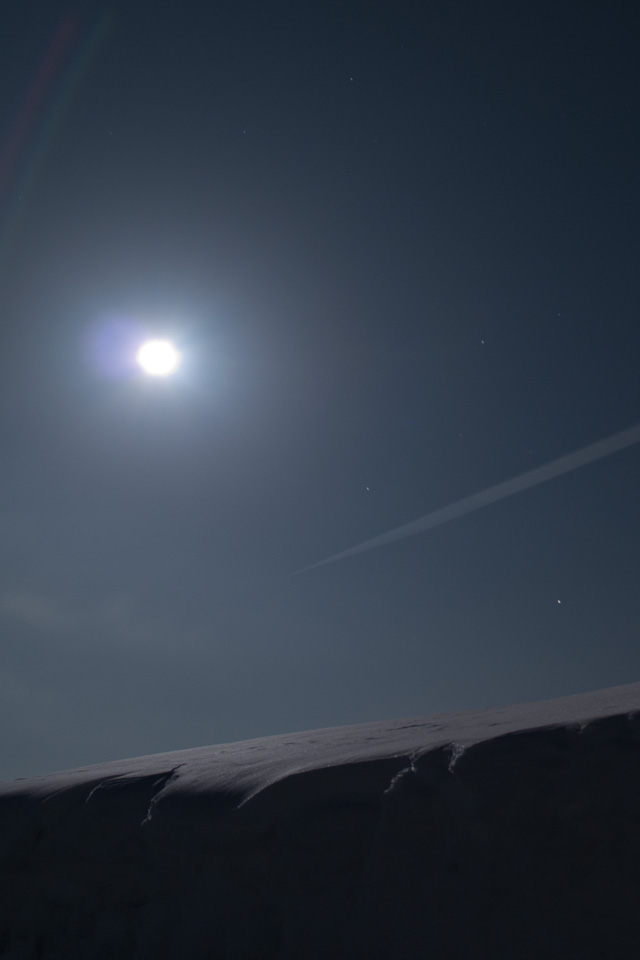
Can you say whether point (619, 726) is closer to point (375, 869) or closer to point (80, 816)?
point (375, 869)

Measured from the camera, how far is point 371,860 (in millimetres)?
1909

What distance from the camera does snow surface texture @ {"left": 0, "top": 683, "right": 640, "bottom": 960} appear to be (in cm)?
171

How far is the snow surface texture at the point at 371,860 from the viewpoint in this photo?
1707 mm

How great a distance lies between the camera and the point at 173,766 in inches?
124

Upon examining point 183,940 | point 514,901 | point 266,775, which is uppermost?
point 266,775

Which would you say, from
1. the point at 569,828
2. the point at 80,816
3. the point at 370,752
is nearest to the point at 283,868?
the point at 370,752

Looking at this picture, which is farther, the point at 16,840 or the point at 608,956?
the point at 16,840

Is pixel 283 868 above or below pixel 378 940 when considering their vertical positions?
above

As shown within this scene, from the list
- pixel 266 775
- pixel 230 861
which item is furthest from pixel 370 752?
pixel 230 861

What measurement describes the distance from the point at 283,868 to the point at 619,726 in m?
1.22

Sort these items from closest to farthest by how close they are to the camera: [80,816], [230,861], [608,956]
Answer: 1. [608,956]
2. [230,861]
3. [80,816]

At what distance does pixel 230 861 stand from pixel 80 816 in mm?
974

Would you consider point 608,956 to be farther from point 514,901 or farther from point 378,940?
point 378,940

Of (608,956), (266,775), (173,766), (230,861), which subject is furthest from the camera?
(173,766)
